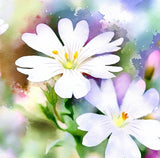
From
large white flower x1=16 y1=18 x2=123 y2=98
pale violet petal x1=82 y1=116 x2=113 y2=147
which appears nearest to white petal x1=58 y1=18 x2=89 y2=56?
large white flower x1=16 y1=18 x2=123 y2=98

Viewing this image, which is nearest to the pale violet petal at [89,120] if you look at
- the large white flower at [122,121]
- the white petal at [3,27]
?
the large white flower at [122,121]

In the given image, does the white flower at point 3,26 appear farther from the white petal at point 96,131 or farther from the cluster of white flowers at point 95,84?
the white petal at point 96,131

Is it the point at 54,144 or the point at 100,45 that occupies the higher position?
the point at 100,45

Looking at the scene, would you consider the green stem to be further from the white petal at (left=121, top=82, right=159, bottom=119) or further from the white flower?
the white flower

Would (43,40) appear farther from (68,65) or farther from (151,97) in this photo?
(151,97)

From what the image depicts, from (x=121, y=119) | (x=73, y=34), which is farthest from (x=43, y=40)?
(x=121, y=119)

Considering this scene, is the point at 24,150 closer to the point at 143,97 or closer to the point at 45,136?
the point at 45,136
